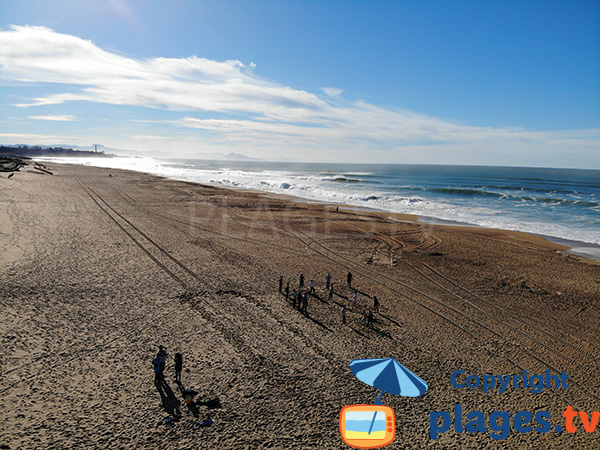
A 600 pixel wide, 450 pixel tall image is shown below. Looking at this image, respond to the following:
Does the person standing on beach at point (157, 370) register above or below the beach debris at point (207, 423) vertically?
above

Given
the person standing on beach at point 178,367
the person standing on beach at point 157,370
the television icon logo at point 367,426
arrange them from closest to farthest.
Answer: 1. the television icon logo at point 367,426
2. the person standing on beach at point 157,370
3. the person standing on beach at point 178,367

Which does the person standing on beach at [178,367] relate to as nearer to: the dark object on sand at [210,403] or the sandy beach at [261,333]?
the sandy beach at [261,333]

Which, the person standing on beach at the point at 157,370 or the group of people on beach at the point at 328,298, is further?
Result: the group of people on beach at the point at 328,298

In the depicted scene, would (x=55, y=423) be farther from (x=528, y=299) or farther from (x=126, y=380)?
(x=528, y=299)

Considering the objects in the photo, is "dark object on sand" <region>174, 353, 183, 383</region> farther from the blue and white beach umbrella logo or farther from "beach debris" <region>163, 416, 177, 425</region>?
the blue and white beach umbrella logo

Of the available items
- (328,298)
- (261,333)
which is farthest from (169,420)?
(328,298)

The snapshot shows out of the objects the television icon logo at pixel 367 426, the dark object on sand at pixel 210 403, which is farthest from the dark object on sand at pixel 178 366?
the television icon logo at pixel 367 426
